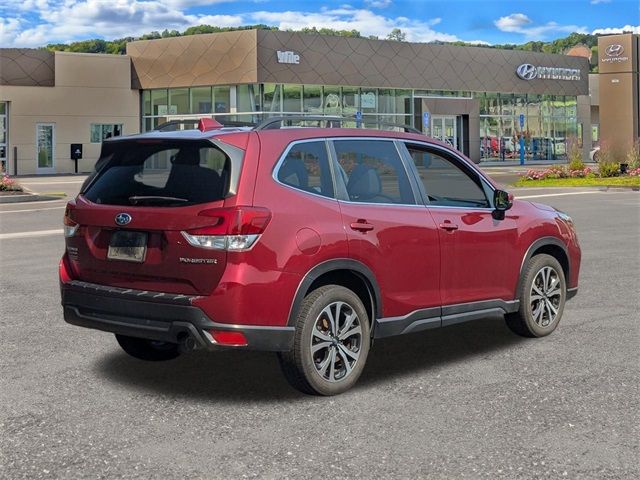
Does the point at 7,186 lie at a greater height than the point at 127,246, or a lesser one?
greater

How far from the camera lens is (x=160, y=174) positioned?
5418mm

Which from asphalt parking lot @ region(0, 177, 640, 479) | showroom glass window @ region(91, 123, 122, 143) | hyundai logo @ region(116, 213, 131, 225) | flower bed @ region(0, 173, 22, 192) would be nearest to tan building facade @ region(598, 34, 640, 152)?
showroom glass window @ region(91, 123, 122, 143)

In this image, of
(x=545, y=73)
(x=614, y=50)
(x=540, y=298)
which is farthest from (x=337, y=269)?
(x=545, y=73)

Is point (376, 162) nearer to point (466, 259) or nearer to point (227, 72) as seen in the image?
point (466, 259)

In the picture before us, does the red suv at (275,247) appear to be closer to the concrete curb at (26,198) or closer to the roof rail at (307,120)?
the roof rail at (307,120)

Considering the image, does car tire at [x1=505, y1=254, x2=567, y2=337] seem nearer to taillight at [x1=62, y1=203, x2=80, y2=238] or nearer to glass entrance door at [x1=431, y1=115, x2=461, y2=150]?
taillight at [x1=62, y1=203, x2=80, y2=238]

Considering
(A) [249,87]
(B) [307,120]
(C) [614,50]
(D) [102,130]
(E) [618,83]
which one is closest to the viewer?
(B) [307,120]

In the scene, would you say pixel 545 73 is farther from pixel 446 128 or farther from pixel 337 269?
pixel 337 269

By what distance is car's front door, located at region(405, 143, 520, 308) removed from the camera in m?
6.07

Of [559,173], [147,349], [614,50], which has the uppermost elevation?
[614,50]

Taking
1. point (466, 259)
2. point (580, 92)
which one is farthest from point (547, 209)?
point (580, 92)

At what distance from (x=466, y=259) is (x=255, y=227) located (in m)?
1.95

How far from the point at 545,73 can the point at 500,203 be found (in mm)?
53710

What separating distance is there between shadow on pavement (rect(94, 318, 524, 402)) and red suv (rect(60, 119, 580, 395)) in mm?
225
